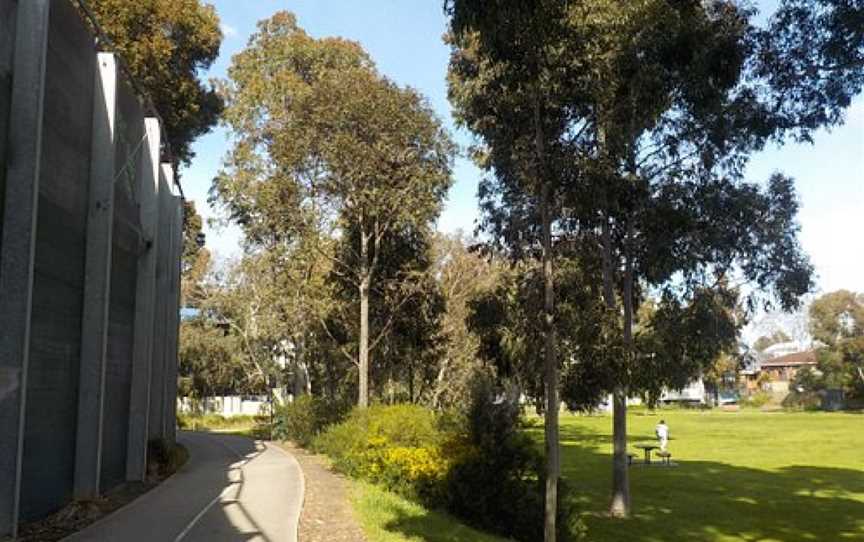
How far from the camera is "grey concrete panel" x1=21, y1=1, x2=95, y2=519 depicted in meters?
11.5

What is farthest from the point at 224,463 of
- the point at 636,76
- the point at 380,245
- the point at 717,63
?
the point at 717,63

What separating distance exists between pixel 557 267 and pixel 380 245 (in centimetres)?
778

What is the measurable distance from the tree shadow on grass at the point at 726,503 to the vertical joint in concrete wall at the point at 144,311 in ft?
32.6

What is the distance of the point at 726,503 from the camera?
2227 cm

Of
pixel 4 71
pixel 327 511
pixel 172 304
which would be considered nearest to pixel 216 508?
pixel 327 511

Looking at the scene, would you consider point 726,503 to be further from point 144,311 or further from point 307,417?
point 144,311

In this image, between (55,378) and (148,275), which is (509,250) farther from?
(55,378)

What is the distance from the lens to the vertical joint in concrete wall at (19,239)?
9.74m

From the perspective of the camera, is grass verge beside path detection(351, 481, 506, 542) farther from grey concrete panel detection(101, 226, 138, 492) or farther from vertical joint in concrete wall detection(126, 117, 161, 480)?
vertical joint in concrete wall detection(126, 117, 161, 480)

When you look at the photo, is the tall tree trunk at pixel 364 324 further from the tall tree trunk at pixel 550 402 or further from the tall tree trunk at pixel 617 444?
the tall tree trunk at pixel 550 402

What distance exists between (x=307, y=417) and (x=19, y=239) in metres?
19.4

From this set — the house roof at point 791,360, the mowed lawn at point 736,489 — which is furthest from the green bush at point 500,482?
the house roof at point 791,360

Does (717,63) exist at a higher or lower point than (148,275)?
higher

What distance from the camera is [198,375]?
59.1m
